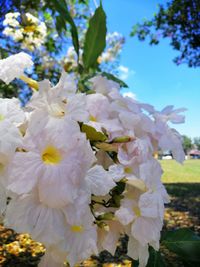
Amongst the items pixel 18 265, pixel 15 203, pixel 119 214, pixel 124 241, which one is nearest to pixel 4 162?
pixel 15 203

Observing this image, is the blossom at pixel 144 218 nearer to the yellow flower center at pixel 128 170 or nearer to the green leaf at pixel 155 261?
the yellow flower center at pixel 128 170

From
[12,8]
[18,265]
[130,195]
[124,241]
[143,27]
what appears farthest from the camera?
[143,27]

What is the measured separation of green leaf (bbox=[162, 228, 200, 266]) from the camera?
0.63 metres

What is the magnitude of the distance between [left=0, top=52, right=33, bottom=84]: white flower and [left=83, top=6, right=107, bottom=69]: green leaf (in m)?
0.26

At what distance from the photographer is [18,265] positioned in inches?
156

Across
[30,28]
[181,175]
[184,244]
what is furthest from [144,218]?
[181,175]

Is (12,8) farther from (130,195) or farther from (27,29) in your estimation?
(130,195)

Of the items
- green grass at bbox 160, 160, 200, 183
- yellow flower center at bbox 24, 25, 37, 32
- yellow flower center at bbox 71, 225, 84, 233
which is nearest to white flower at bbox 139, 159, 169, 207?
yellow flower center at bbox 71, 225, 84, 233

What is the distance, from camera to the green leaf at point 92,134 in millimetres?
446

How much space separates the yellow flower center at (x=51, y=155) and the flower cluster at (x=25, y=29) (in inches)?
89.2

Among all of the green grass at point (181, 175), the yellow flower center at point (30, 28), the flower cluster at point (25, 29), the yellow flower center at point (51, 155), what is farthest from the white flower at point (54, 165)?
the green grass at point (181, 175)

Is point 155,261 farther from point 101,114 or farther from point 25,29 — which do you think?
point 25,29

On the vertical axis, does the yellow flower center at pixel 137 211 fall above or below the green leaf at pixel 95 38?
below

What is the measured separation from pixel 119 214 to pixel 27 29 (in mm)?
2540
